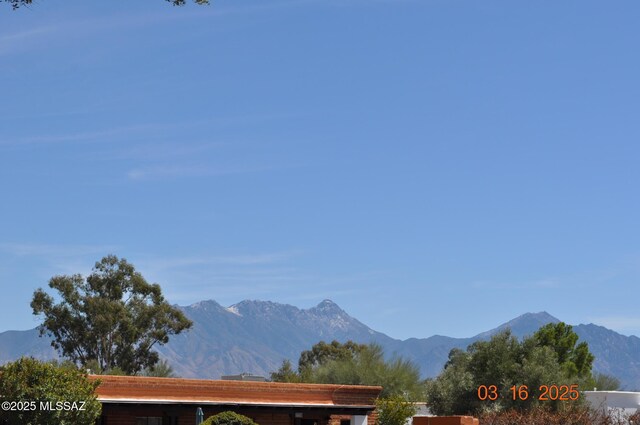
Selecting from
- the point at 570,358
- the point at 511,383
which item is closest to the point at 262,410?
the point at 511,383

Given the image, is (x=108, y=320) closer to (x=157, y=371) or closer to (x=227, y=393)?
(x=157, y=371)

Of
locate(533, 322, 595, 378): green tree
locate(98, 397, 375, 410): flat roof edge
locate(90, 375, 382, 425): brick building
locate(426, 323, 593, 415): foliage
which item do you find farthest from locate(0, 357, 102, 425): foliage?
locate(533, 322, 595, 378): green tree

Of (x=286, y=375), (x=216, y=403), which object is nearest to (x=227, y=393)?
(x=216, y=403)

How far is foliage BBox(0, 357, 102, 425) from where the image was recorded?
32688mm

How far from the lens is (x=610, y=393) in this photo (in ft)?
202

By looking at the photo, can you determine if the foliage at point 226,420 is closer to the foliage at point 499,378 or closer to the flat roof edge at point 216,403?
the flat roof edge at point 216,403

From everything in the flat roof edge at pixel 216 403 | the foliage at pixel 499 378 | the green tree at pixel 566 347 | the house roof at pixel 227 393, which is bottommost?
the flat roof edge at pixel 216 403

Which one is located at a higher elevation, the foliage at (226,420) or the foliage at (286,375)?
the foliage at (286,375)

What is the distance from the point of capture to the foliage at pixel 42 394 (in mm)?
32688

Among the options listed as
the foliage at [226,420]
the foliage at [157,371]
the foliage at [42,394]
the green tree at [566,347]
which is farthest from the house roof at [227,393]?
the foliage at [157,371]

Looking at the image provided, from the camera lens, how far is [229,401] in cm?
4034

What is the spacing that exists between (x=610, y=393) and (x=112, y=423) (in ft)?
111

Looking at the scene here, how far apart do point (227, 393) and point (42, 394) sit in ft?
30.2

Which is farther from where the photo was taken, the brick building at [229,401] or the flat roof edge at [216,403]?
the brick building at [229,401]
